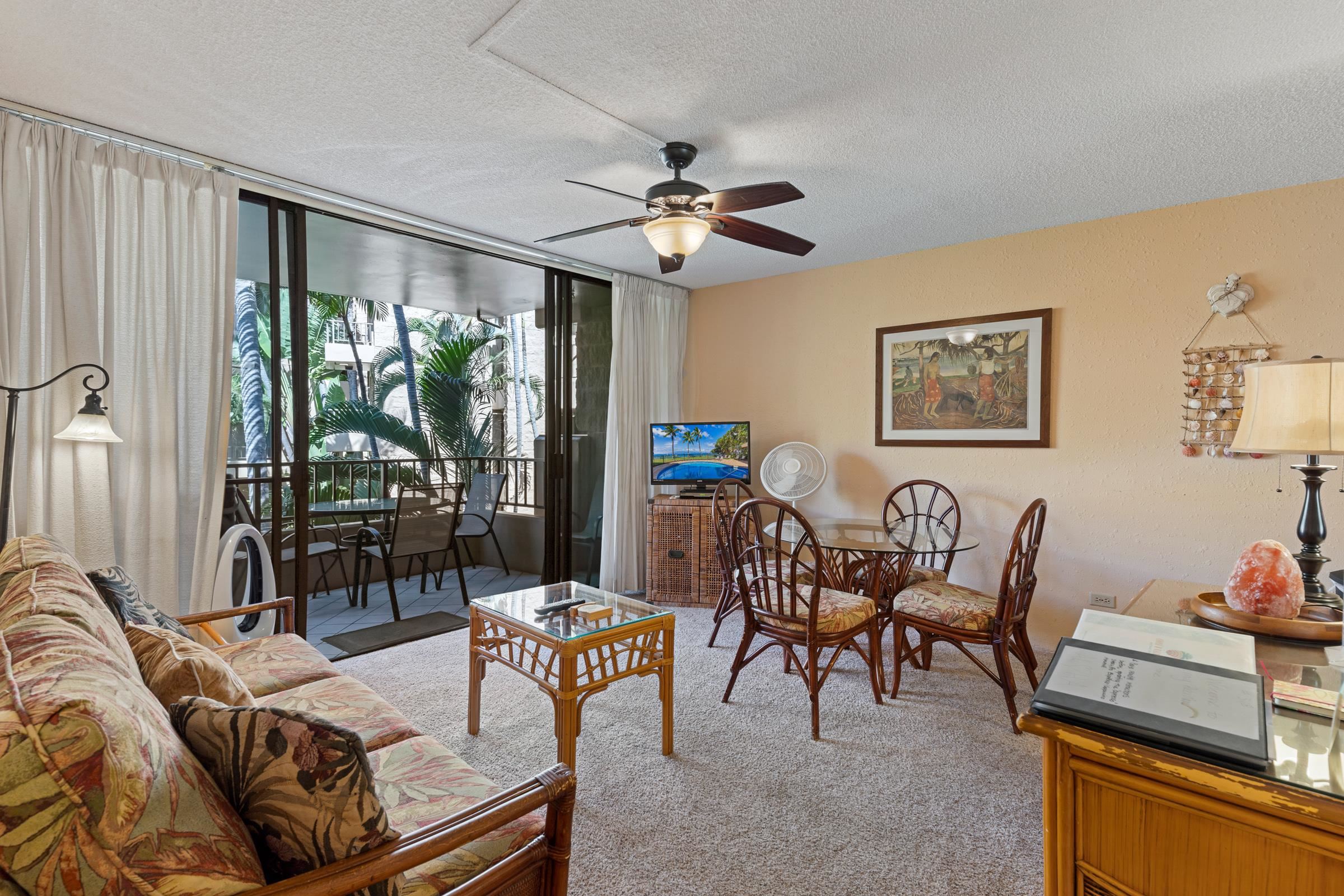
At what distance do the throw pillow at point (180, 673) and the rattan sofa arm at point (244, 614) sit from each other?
36.2 inches

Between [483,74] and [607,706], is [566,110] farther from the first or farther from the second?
[607,706]

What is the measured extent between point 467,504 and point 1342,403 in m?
4.79

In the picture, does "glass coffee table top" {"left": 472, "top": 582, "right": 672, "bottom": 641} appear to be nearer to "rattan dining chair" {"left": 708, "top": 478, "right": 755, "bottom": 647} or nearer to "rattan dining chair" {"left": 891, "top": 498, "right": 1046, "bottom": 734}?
"rattan dining chair" {"left": 708, "top": 478, "right": 755, "bottom": 647}

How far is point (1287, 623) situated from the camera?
60.9 inches

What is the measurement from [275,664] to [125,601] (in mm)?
489

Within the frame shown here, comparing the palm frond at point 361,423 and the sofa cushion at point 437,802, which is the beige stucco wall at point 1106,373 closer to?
the sofa cushion at point 437,802

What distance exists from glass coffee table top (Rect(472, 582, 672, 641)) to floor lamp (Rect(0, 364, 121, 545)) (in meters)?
1.43

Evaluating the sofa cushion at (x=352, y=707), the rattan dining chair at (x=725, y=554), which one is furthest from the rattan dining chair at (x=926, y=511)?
the sofa cushion at (x=352, y=707)

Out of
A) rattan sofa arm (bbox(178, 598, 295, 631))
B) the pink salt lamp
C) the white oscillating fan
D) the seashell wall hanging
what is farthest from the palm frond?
the pink salt lamp

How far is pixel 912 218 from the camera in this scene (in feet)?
11.2

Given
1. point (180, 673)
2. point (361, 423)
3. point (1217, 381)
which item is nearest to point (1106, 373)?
point (1217, 381)

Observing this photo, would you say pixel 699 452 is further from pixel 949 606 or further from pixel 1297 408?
pixel 1297 408

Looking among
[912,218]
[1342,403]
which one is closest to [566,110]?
[912,218]

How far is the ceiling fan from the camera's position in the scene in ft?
7.66
